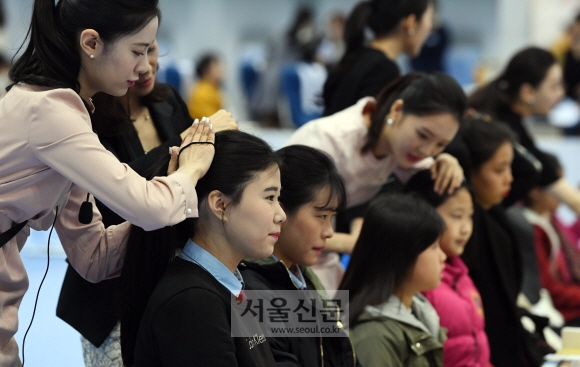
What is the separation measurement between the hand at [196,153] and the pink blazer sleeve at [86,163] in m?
0.13

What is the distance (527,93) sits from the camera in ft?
12.4

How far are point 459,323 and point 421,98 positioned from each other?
684 millimetres

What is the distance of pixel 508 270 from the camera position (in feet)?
9.98

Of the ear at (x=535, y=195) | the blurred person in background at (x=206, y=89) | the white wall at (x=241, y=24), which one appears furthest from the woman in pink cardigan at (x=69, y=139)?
the white wall at (x=241, y=24)

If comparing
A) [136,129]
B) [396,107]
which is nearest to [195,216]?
[136,129]

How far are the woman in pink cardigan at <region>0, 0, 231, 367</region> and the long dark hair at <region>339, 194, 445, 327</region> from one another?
823 mm

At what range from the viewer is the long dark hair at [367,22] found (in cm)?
320

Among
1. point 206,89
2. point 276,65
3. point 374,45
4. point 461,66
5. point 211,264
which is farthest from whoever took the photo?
point 461,66

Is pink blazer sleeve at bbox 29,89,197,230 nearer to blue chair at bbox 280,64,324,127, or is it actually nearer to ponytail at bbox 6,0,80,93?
ponytail at bbox 6,0,80,93

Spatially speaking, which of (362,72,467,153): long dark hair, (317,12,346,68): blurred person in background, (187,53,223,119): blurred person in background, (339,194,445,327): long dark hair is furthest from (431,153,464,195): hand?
(317,12,346,68): blurred person in background

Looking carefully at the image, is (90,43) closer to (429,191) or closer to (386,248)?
(386,248)

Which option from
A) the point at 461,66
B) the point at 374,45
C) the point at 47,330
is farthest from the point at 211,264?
the point at 461,66

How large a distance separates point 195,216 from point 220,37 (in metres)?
11.3

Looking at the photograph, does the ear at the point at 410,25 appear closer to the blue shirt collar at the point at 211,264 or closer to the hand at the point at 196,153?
the hand at the point at 196,153
